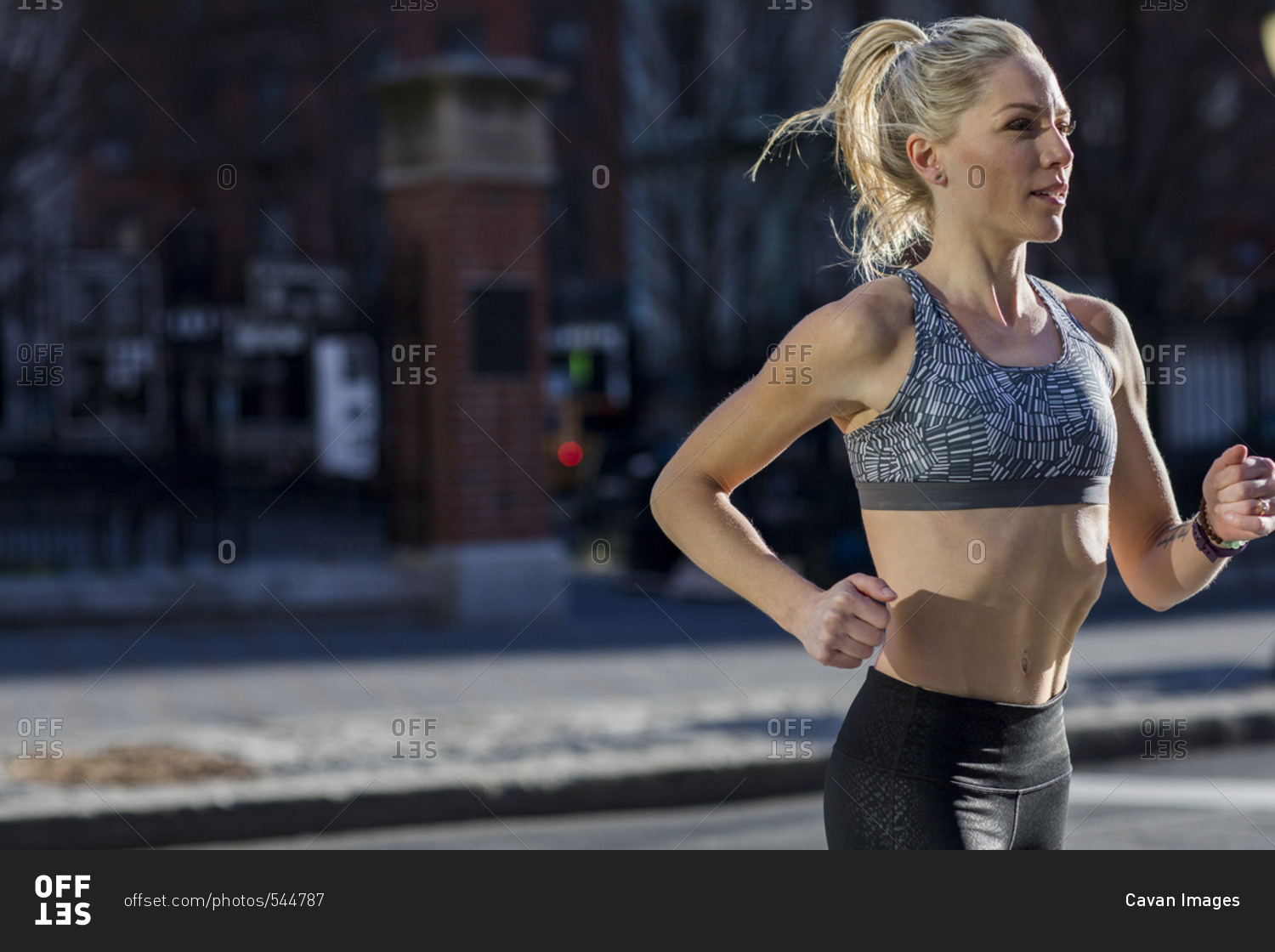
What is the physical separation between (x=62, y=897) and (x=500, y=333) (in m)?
9.20

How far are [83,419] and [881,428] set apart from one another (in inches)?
483

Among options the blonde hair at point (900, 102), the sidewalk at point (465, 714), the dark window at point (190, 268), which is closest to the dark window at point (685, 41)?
the dark window at point (190, 268)

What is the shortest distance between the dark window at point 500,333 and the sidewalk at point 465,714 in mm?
1925

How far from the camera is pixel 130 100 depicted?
1772cm

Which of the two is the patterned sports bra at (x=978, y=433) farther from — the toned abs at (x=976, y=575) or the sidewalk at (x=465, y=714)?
the sidewalk at (x=465, y=714)

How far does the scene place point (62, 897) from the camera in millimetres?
2881

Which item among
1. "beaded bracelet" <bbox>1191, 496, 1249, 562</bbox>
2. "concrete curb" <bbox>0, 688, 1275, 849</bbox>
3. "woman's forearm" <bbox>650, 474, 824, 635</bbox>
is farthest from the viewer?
"concrete curb" <bbox>0, 688, 1275, 849</bbox>

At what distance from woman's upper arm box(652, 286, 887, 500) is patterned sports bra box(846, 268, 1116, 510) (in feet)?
0.25

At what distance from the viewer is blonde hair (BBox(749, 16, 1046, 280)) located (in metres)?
2.33

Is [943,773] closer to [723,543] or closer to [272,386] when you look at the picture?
[723,543]

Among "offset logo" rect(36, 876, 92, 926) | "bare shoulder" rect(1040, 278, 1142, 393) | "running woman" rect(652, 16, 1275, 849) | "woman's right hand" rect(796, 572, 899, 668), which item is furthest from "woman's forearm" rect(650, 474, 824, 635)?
"offset logo" rect(36, 876, 92, 926)

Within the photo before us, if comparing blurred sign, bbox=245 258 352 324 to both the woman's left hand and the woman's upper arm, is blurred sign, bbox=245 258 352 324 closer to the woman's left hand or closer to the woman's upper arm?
the woman's upper arm

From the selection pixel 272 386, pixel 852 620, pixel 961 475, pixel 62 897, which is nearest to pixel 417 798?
pixel 62 897

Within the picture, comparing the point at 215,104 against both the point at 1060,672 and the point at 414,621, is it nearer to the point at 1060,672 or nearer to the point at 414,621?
the point at 414,621
